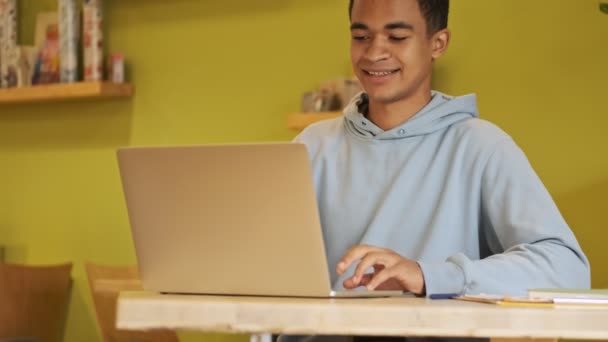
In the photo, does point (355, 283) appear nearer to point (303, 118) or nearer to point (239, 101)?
point (303, 118)

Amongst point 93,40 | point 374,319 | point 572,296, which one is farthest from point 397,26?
point 93,40

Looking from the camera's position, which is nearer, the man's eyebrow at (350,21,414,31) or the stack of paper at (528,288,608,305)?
the stack of paper at (528,288,608,305)

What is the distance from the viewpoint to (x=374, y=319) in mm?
936

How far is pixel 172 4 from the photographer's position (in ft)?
12.0

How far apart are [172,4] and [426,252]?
2.31 m

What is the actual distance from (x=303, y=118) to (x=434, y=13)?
1394 millimetres

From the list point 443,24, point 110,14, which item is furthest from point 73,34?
point 443,24

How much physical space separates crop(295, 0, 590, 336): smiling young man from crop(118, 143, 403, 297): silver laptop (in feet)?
1.25

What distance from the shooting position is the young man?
59.9 inches

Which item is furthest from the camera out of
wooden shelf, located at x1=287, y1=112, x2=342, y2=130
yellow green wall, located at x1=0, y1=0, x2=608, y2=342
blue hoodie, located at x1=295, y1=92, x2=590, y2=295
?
wooden shelf, located at x1=287, y1=112, x2=342, y2=130

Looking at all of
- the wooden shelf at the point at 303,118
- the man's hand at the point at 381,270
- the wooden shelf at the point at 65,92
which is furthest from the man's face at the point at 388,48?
the wooden shelf at the point at 65,92

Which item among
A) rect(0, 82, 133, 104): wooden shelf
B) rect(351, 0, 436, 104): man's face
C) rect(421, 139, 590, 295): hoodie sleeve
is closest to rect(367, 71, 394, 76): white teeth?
rect(351, 0, 436, 104): man's face

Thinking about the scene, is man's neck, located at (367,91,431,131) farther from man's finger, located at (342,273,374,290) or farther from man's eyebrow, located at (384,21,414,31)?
man's finger, located at (342,273,374,290)

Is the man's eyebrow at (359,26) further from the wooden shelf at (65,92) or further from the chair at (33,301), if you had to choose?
the chair at (33,301)
